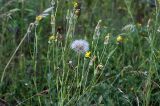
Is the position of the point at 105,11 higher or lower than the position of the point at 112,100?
higher

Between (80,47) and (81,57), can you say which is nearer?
(80,47)

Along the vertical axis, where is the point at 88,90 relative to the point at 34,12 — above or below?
below

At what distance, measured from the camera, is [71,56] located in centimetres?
321

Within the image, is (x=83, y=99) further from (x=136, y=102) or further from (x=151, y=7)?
(x=151, y=7)

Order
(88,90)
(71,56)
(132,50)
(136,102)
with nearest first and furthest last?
(88,90) → (136,102) → (71,56) → (132,50)

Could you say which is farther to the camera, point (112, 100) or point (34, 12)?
point (34, 12)

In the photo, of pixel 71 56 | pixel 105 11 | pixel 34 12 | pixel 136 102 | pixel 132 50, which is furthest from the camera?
pixel 105 11

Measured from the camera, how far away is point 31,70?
328cm

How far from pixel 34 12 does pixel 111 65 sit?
97 cm

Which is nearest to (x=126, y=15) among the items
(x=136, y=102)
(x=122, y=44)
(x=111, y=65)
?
(x=122, y=44)

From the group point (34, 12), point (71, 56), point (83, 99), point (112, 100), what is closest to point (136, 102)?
point (112, 100)

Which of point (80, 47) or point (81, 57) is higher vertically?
point (80, 47)

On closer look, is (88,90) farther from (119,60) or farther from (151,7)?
(151,7)

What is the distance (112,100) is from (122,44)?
84 centimetres
